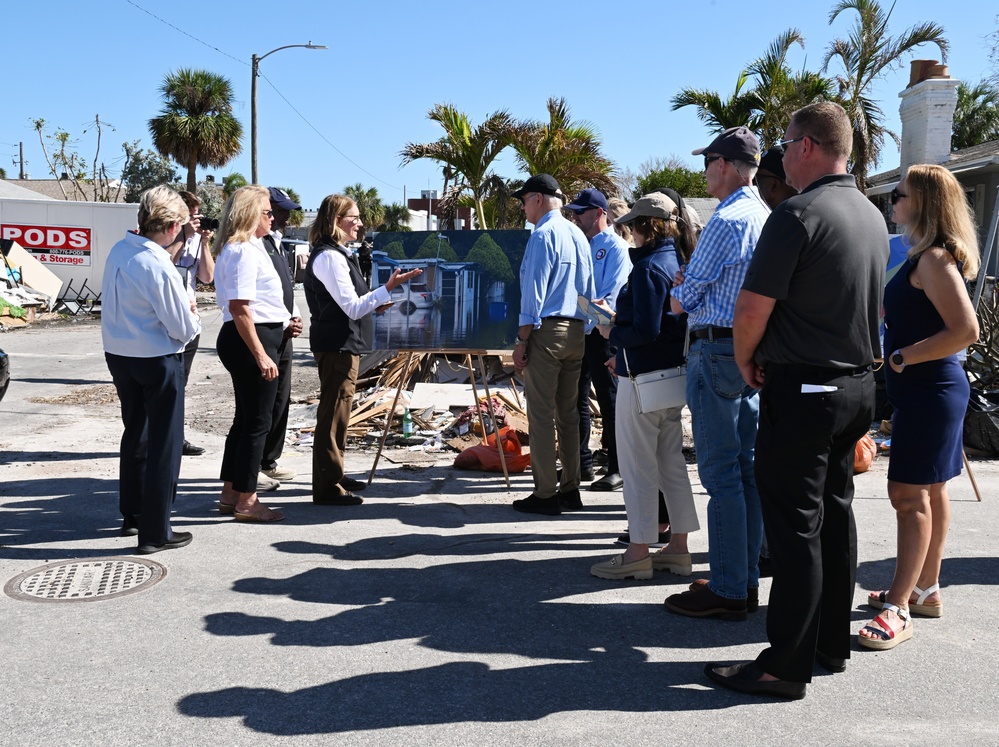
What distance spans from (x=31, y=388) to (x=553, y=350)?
348 inches

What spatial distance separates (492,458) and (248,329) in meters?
2.74

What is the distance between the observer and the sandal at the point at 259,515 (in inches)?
230

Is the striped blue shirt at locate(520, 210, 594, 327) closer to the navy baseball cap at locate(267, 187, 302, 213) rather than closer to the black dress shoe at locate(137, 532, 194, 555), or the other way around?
the navy baseball cap at locate(267, 187, 302, 213)

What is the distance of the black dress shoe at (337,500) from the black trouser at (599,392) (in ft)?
6.21

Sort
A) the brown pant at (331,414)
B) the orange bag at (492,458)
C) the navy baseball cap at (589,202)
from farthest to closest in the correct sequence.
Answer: the orange bag at (492,458) → the navy baseball cap at (589,202) → the brown pant at (331,414)

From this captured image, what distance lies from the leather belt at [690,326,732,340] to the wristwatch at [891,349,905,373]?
0.78m

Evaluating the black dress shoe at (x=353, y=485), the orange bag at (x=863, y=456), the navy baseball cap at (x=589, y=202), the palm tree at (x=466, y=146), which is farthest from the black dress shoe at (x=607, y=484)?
the palm tree at (x=466, y=146)

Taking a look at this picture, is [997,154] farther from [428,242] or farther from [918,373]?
[918,373]

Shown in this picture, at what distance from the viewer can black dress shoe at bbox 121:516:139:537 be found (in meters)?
5.49

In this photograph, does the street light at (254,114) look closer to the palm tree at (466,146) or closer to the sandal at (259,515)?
the palm tree at (466,146)

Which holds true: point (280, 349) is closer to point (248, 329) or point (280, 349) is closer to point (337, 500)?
point (248, 329)

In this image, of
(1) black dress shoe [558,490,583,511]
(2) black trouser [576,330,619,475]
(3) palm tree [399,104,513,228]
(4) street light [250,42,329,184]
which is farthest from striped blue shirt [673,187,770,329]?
(4) street light [250,42,329,184]

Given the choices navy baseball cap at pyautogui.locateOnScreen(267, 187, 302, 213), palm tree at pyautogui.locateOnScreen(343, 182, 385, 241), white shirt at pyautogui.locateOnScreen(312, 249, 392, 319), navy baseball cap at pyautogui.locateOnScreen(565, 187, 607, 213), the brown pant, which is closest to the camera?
white shirt at pyautogui.locateOnScreen(312, 249, 392, 319)

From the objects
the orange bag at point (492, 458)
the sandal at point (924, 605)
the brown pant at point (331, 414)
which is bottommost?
the sandal at point (924, 605)
